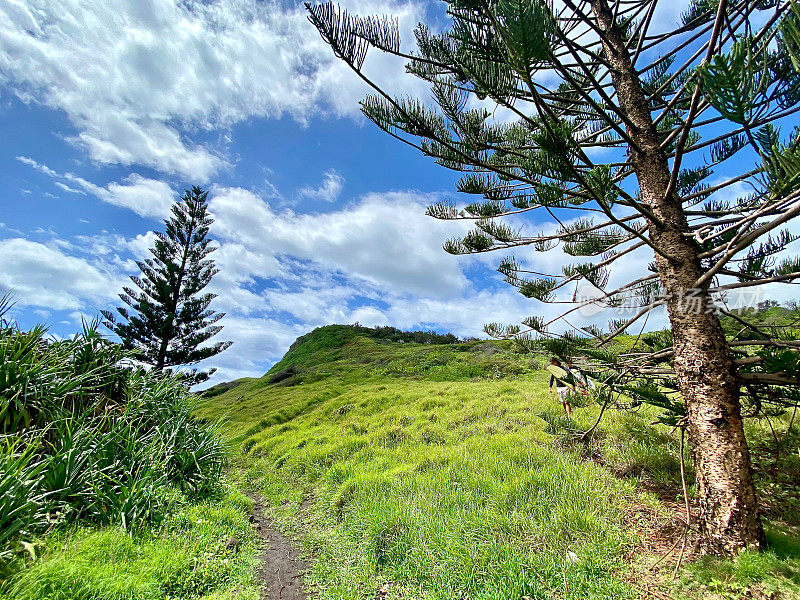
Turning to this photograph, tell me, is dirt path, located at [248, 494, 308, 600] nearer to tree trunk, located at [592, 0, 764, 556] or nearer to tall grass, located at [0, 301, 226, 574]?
tall grass, located at [0, 301, 226, 574]

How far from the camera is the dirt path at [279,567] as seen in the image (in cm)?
365

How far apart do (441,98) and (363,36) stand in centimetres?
79

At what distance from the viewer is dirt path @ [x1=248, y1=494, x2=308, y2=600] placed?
144 inches

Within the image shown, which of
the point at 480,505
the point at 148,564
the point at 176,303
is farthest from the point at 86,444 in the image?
the point at 176,303

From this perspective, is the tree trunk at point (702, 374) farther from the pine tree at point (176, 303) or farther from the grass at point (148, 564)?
the pine tree at point (176, 303)

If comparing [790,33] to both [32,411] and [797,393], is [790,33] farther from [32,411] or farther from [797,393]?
[32,411]

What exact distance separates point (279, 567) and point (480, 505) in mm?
2539

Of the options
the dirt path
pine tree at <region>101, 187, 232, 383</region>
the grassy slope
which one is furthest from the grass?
pine tree at <region>101, 187, 232, 383</region>

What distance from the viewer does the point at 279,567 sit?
4176 millimetres

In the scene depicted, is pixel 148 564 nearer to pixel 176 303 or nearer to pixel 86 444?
pixel 86 444

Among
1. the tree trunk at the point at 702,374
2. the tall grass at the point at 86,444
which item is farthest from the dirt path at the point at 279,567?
the tree trunk at the point at 702,374

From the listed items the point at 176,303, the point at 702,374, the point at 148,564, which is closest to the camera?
the point at 702,374

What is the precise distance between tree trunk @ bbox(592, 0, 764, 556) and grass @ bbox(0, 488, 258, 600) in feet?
13.8

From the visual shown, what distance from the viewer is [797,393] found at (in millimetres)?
3221
